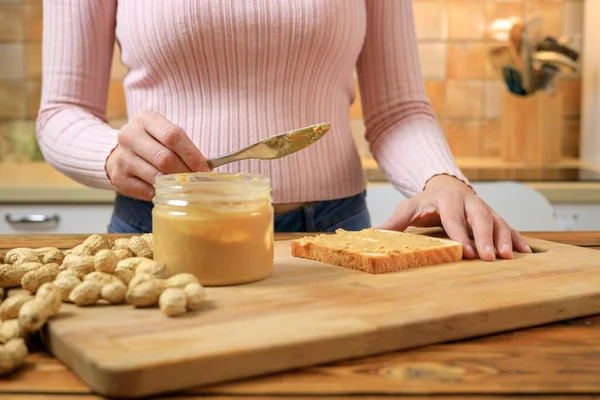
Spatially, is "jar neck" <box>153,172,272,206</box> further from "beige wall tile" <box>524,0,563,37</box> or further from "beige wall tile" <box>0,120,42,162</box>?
"beige wall tile" <box>524,0,563,37</box>

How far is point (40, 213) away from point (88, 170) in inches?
40.2

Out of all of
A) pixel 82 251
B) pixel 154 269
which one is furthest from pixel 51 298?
pixel 82 251

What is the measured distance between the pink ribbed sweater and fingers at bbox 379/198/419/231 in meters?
0.11

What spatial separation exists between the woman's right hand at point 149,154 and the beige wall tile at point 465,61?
2013mm

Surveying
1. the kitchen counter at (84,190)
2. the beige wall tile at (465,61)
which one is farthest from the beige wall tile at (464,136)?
the kitchen counter at (84,190)

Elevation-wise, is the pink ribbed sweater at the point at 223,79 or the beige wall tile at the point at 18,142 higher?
the pink ribbed sweater at the point at 223,79

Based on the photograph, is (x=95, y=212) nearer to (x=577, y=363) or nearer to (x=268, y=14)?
(x=268, y=14)

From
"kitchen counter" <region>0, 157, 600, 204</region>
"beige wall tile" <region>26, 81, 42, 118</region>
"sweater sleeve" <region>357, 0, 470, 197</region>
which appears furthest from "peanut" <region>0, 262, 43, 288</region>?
"beige wall tile" <region>26, 81, 42, 118</region>

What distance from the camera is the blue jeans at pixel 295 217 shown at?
136cm

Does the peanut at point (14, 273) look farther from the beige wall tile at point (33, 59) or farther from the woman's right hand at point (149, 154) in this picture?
the beige wall tile at point (33, 59)

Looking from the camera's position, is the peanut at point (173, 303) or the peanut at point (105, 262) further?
the peanut at point (105, 262)

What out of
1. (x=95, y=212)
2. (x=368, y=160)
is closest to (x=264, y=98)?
(x=95, y=212)

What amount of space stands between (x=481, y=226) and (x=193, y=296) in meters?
0.49

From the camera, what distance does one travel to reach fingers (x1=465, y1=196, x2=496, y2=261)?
1.02m
